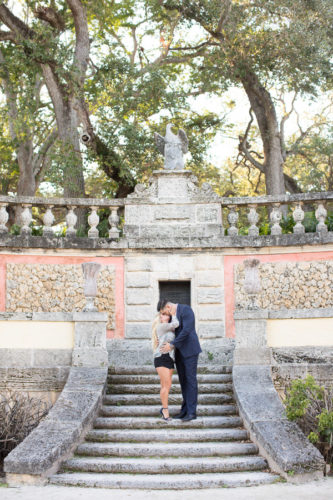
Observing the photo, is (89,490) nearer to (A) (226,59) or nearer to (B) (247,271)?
(B) (247,271)

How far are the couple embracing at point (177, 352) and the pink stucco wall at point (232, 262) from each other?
4.42 meters

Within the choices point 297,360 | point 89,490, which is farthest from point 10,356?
point 297,360

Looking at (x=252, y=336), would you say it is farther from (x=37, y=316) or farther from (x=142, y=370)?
(x=37, y=316)

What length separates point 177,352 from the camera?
794 cm

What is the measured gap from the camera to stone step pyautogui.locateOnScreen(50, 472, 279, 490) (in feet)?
20.5

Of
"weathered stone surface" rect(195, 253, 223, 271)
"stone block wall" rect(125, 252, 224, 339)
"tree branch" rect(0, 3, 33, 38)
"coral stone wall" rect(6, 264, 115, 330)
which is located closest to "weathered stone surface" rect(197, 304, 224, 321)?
"stone block wall" rect(125, 252, 224, 339)

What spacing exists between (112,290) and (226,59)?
7.95 meters

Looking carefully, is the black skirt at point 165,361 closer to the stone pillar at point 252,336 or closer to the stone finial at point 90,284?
the stone pillar at point 252,336

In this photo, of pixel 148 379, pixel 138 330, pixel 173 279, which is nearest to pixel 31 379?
pixel 148 379

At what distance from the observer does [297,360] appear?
8828mm

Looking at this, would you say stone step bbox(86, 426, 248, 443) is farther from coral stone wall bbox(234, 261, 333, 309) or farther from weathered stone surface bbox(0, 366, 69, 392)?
coral stone wall bbox(234, 261, 333, 309)

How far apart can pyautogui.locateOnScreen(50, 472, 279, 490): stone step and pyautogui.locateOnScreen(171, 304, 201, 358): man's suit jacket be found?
5.65 feet

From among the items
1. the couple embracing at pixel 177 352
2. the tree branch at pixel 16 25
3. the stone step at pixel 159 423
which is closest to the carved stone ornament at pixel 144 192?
the couple embracing at pixel 177 352

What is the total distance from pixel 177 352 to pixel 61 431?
1.78m
